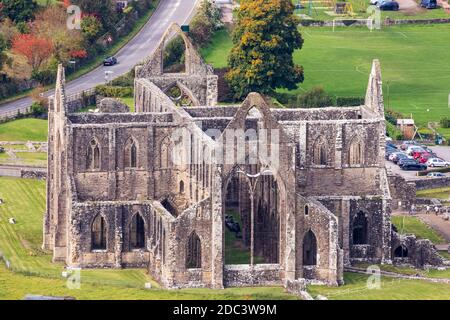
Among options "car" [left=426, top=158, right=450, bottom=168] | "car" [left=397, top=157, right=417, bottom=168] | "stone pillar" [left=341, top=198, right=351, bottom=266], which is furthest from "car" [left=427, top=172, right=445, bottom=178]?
"stone pillar" [left=341, top=198, right=351, bottom=266]

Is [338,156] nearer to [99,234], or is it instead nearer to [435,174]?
[99,234]

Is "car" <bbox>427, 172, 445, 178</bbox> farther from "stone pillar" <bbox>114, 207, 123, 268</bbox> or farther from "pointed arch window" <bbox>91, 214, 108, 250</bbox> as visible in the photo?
"pointed arch window" <bbox>91, 214, 108, 250</bbox>

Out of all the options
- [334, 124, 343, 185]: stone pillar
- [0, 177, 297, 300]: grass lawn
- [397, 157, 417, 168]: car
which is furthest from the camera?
[397, 157, 417, 168]: car

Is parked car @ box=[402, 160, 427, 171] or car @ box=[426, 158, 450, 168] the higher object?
car @ box=[426, 158, 450, 168]

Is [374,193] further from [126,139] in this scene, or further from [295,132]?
[126,139]

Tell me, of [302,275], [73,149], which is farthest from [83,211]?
[302,275]

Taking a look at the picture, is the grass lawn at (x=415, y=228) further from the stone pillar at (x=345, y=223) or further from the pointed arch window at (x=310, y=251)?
the pointed arch window at (x=310, y=251)
